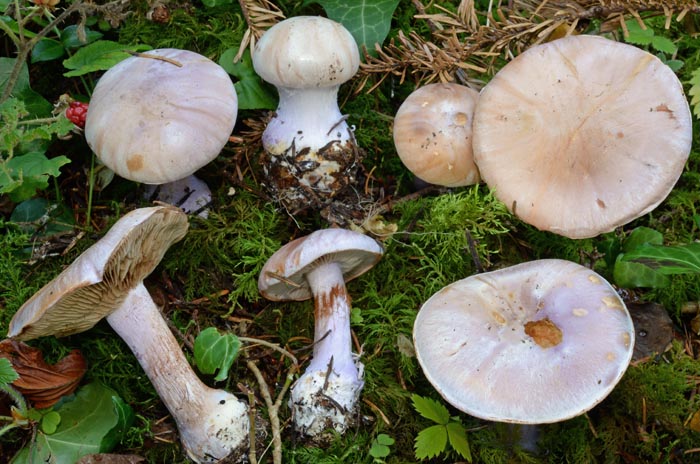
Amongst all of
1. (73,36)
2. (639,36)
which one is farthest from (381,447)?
(73,36)

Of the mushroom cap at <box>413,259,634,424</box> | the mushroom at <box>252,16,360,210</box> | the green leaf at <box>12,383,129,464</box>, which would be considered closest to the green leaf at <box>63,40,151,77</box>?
the mushroom at <box>252,16,360,210</box>

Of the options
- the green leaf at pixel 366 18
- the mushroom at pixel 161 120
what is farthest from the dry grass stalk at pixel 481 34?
the mushroom at pixel 161 120

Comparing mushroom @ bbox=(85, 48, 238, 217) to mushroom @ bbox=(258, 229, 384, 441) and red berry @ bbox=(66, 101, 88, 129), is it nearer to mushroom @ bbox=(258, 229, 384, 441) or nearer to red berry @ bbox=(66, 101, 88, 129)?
red berry @ bbox=(66, 101, 88, 129)

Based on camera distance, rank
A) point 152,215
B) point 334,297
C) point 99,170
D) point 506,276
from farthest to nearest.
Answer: point 99,170, point 334,297, point 506,276, point 152,215

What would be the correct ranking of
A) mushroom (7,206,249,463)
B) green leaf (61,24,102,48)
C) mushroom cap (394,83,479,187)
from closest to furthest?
1. mushroom (7,206,249,463)
2. mushroom cap (394,83,479,187)
3. green leaf (61,24,102,48)

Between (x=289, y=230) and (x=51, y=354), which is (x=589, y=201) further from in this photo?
(x=51, y=354)

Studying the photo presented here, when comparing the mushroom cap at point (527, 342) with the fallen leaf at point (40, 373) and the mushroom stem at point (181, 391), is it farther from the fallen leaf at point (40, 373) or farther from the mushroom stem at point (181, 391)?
the fallen leaf at point (40, 373)

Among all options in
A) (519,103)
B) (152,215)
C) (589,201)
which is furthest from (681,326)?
(152,215)
